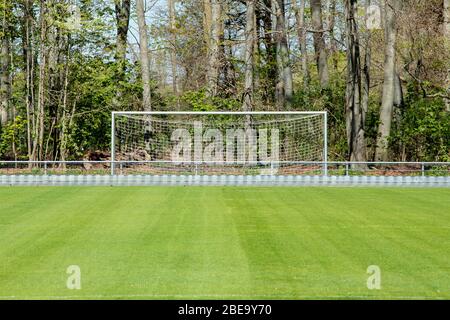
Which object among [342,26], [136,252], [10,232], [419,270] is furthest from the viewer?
[342,26]

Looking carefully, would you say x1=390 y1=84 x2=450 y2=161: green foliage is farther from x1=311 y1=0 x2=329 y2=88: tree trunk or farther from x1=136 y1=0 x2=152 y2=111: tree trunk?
x1=136 y1=0 x2=152 y2=111: tree trunk

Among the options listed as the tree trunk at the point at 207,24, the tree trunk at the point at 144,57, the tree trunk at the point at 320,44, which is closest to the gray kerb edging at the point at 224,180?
the tree trunk at the point at 144,57

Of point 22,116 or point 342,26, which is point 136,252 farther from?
point 342,26

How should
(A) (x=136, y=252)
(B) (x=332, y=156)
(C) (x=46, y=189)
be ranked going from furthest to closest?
(B) (x=332, y=156) < (C) (x=46, y=189) < (A) (x=136, y=252)

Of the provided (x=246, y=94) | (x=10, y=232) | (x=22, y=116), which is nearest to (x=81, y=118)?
(x=22, y=116)

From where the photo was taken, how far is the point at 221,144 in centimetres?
3066

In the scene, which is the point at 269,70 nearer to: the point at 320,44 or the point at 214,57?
the point at 320,44

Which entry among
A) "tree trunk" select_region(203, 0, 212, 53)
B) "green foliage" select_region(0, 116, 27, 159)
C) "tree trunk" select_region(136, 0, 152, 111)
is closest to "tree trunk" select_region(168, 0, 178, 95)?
"tree trunk" select_region(203, 0, 212, 53)

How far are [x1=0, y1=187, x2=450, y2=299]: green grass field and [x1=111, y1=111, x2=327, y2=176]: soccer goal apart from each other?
297 inches

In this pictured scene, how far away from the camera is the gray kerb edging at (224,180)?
2622 centimetres

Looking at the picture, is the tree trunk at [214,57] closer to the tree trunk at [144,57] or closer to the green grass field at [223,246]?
the tree trunk at [144,57]

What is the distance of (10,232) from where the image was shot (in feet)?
47.9

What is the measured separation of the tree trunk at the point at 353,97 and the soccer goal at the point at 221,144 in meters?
2.39
